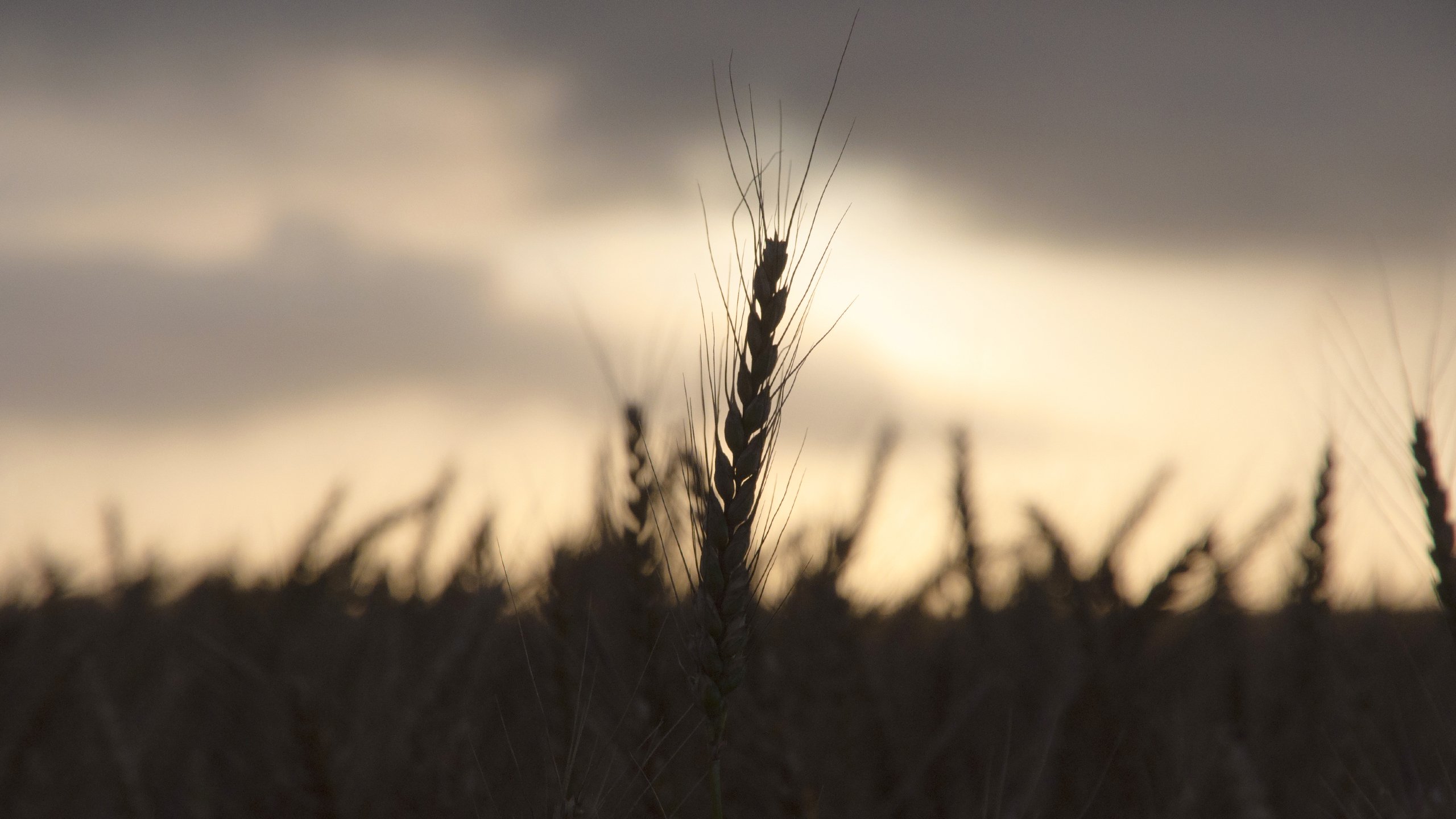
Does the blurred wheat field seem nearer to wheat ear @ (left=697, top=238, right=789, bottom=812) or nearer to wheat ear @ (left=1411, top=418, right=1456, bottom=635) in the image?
wheat ear @ (left=697, top=238, right=789, bottom=812)

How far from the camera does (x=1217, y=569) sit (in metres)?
2.77

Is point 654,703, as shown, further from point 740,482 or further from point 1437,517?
point 1437,517

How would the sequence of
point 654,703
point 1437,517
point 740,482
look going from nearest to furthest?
point 740,482
point 654,703
point 1437,517

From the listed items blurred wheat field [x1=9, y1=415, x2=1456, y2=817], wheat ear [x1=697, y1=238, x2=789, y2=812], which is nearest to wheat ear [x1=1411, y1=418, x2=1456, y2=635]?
blurred wheat field [x1=9, y1=415, x2=1456, y2=817]

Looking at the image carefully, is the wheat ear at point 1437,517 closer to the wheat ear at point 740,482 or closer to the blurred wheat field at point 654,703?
the blurred wheat field at point 654,703

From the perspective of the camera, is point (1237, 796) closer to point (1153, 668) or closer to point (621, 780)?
point (1153, 668)

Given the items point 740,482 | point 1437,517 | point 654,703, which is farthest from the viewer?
point 1437,517

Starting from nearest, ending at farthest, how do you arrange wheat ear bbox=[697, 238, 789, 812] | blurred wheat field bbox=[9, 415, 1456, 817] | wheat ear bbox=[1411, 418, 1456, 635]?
1. wheat ear bbox=[697, 238, 789, 812]
2. blurred wheat field bbox=[9, 415, 1456, 817]
3. wheat ear bbox=[1411, 418, 1456, 635]

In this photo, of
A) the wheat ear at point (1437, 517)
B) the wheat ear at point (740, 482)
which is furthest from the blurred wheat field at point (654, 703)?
the wheat ear at point (1437, 517)

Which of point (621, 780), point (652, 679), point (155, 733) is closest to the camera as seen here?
point (621, 780)

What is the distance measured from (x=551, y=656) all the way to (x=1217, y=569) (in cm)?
184

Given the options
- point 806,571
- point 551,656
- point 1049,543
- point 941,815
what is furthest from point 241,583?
point 1049,543

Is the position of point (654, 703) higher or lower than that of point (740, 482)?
lower

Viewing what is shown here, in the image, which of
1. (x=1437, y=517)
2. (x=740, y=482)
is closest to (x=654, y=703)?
(x=740, y=482)
